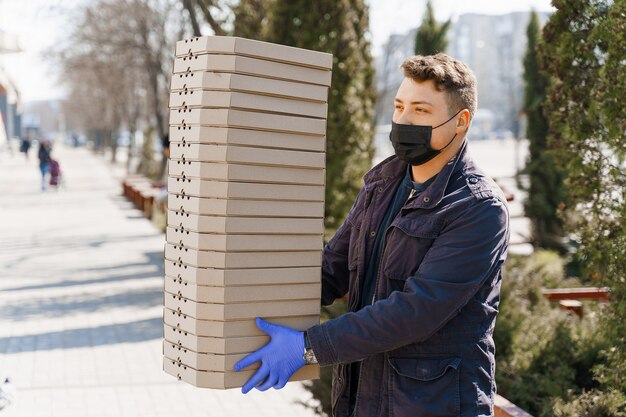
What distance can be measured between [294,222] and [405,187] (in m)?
0.38

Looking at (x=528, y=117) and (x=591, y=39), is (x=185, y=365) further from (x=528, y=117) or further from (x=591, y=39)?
(x=528, y=117)

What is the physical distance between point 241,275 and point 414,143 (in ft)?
2.24

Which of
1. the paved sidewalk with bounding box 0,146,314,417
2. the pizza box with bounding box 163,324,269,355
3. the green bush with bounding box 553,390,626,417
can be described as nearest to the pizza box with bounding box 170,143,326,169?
the pizza box with bounding box 163,324,269,355

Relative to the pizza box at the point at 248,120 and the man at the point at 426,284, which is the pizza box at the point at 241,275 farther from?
the pizza box at the point at 248,120

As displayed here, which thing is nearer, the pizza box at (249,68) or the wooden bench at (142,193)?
the pizza box at (249,68)

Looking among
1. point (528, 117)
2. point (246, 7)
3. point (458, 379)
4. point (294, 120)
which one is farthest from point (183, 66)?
point (528, 117)

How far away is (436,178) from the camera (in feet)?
8.79

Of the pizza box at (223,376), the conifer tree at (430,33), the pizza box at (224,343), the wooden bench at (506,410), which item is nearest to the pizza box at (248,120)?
the pizza box at (224,343)

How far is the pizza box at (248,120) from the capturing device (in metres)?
2.65

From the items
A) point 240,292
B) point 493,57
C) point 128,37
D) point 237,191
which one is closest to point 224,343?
point 240,292

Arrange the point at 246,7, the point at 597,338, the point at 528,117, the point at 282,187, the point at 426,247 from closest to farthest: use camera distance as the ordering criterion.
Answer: the point at 426,247 → the point at 282,187 → the point at 597,338 → the point at 246,7 → the point at 528,117

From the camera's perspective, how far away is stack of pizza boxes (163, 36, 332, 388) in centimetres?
267

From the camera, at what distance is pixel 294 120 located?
282cm

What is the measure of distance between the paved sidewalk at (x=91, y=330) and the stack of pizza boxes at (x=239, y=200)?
2.97 m
